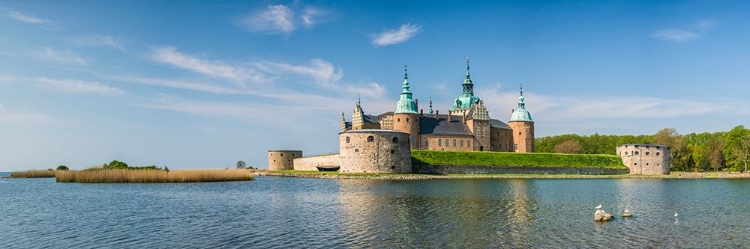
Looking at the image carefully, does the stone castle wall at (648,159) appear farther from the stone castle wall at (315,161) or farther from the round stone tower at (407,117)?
the stone castle wall at (315,161)

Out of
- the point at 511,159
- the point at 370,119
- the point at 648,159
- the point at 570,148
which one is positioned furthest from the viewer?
the point at 570,148

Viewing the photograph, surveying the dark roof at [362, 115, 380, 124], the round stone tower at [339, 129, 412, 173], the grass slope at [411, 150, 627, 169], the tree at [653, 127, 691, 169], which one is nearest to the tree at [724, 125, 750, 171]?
the tree at [653, 127, 691, 169]

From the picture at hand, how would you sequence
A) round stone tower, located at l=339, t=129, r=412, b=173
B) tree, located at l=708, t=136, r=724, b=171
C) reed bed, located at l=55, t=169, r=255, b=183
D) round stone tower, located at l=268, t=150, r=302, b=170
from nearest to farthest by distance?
reed bed, located at l=55, t=169, r=255, b=183, round stone tower, located at l=339, t=129, r=412, b=173, round stone tower, located at l=268, t=150, r=302, b=170, tree, located at l=708, t=136, r=724, b=171

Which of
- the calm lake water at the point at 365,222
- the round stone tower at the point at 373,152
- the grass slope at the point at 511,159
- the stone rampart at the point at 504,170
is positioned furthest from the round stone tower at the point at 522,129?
the calm lake water at the point at 365,222

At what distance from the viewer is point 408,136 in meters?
59.9

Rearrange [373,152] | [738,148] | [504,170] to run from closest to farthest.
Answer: [373,152], [504,170], [738,148]

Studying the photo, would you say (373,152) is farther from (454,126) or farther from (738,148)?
(738,148)

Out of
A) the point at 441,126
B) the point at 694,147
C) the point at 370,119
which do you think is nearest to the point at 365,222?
the point at 370,119

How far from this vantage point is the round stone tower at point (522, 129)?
76.2 metres

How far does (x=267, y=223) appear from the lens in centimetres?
1997

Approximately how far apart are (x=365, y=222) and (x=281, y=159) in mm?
53710

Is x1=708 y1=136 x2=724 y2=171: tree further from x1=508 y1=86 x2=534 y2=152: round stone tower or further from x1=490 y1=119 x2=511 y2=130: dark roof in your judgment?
x1=490 y1=119 x2=511 y2=130: dark roof

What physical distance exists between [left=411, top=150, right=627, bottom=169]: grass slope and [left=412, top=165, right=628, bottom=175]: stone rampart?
580 mm

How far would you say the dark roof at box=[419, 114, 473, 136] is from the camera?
71188mm
